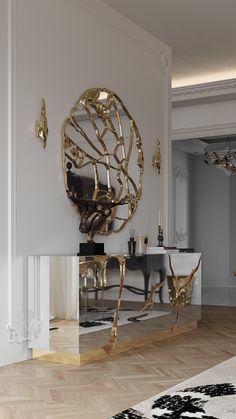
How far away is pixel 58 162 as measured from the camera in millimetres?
5027

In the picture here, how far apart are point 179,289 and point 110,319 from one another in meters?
1.23

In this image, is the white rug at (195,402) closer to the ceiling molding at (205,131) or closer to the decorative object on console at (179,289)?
the decorative object on console at (179,289)

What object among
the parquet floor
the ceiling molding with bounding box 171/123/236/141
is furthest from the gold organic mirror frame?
the ceiling molding with bounding box 171/123/236/141

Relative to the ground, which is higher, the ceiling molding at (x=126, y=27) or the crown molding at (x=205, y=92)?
the ceiling molding at (x=126, y=27)

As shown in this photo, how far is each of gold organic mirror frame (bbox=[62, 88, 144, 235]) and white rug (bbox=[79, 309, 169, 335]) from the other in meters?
0.86

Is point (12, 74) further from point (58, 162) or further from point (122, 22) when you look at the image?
point (122, 22)

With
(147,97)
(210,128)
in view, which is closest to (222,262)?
(210,128)

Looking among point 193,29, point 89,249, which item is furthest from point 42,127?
point 193,29

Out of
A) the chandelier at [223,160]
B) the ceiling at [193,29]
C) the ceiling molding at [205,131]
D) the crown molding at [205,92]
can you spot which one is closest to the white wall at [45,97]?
the ceiling at [193,29]

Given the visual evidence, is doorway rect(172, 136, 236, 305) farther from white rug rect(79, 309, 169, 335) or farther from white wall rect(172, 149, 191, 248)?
white rug rect(79, 309, 169, 335)

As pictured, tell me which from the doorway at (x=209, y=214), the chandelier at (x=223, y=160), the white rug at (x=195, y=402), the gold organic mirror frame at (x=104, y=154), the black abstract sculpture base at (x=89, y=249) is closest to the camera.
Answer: the white rug at (x=195, y=402)

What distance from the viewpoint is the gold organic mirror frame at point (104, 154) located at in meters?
5.16

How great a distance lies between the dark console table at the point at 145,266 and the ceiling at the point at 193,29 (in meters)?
2.36

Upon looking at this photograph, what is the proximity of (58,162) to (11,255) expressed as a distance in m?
0.96
